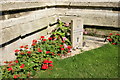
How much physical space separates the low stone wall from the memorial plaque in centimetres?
113

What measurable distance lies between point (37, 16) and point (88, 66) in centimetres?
239

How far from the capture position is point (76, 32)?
5.00 metres

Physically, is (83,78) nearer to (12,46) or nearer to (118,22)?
(12,46)

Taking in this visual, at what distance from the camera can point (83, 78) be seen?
3449 millimetres

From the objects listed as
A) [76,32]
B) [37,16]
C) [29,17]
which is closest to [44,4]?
[37,16]

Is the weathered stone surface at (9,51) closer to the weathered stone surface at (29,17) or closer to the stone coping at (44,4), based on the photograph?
the weathered stone surface at (29,17)

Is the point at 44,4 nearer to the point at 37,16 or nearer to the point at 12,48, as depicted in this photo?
the point at 37,16

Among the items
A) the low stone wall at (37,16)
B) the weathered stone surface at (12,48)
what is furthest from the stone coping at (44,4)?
the weathered stone surface at (12,48)

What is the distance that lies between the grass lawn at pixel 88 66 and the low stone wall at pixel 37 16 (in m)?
1.21

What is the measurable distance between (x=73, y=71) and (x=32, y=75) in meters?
1.03

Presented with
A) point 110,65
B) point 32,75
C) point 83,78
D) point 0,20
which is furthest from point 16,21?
point 110,65

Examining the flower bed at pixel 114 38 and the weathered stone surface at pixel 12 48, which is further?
the flower bed at pixel 114 38

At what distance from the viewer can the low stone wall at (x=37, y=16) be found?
385 cm

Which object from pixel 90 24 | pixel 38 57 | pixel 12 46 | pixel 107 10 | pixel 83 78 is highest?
pixel 107 10
